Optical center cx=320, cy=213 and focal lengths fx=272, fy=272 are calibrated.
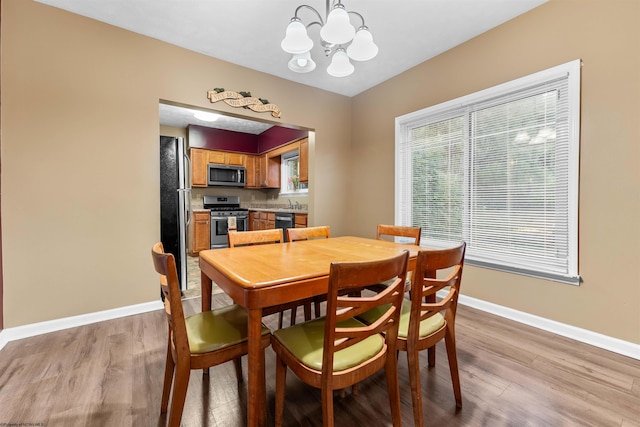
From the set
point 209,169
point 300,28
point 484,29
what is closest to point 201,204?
Result: point 209,169

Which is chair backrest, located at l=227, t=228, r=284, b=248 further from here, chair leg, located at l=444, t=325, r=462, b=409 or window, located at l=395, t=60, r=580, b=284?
window, located at l=395, t=60, r=580, b=284

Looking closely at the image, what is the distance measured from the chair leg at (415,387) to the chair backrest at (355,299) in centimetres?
20

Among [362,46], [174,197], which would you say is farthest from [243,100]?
[362,46]

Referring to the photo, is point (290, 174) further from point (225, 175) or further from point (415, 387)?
point (415, 387)

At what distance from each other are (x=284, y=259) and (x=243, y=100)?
241cm

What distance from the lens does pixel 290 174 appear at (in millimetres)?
5941

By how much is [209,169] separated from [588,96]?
18.1 ft

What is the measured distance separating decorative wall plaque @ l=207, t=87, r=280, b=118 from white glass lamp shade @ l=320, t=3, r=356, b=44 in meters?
1.83

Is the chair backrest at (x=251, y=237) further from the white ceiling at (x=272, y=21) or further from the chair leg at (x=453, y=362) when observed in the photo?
the white ceiling at (x=272, y=21)

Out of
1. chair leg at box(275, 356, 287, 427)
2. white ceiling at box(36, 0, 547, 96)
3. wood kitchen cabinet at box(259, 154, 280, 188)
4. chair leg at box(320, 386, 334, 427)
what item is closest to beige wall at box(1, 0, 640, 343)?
white ceiling at box(36, 0, 547, 96)

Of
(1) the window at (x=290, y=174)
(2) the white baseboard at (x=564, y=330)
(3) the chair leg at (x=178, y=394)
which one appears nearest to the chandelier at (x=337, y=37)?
(3) the chair leg at (x=178, y=394)

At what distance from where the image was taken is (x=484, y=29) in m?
2.59

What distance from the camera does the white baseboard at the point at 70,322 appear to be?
212 centimetres

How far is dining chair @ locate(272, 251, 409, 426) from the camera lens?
0.96 metres
